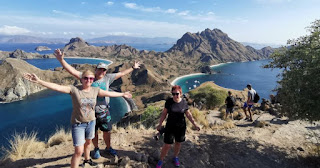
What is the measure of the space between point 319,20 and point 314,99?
11.2ft

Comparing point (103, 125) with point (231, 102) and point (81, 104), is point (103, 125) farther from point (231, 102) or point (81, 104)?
point (231, 102)

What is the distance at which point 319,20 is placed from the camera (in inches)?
290

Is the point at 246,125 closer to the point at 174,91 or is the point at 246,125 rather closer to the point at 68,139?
the point at 174,91

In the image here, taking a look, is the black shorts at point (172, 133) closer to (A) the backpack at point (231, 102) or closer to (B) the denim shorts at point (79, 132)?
(B) the denim shorts at point (79, 132)

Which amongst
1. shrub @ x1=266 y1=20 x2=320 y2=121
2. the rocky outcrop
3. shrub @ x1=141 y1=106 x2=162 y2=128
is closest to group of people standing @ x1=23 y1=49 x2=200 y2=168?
shrub @ x1=266 y1=20 x2=320 y2=121

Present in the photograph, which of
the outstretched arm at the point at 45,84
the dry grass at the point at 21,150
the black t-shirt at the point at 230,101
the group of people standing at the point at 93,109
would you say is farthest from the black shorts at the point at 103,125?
the black t-shirt at the point at 230,101

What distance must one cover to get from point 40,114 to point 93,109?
97.5 m

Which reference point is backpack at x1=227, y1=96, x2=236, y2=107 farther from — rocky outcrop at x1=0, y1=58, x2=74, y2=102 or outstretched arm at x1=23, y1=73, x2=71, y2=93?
rocky outcrop at x1=0, y1=58, x2=74, y2=102

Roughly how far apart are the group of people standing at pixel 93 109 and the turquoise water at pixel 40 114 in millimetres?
61781

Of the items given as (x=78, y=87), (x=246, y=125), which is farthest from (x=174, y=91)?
(x=246, y=125)

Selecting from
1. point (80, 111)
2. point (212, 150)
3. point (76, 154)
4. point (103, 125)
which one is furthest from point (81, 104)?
point (212, 150)

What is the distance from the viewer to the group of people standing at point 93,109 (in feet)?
13.3

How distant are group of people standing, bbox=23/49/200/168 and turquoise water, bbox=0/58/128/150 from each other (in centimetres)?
6178

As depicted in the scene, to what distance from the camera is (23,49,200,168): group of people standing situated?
4055mm
